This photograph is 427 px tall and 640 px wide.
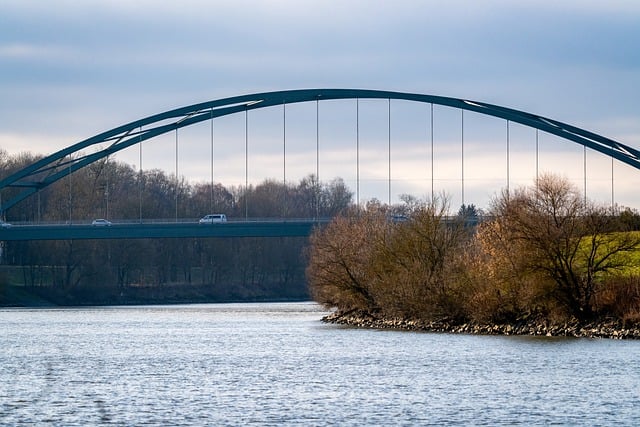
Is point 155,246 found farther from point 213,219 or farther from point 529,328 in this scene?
point 529,328

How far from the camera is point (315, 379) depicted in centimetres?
3959

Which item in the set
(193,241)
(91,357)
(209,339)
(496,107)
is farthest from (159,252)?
(91,357)

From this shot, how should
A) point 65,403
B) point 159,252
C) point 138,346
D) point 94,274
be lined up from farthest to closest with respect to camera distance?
point 159,252, point 94,274, point 138,346, point 65,403

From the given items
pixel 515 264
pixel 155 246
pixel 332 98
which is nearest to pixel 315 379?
pixel 515 264

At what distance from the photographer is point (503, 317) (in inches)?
2373

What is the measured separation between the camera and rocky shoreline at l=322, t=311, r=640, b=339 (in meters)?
54.4

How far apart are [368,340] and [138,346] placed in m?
9.66

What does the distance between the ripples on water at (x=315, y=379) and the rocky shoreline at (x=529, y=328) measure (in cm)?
231

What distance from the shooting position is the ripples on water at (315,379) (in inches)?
1225

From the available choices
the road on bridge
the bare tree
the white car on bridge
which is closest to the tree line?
the white car on bridge

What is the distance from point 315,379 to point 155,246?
3507 inches

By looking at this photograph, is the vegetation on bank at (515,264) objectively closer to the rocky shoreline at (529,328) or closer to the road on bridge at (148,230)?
the rocky shoreline at (529,328)

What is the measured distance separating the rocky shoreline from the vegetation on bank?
1.07 ft

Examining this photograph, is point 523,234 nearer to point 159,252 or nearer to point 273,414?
point 273,414
